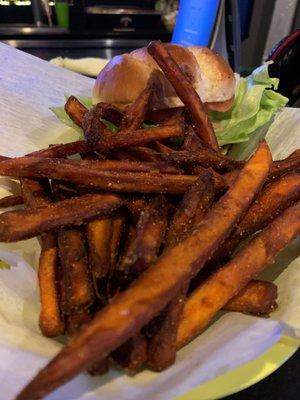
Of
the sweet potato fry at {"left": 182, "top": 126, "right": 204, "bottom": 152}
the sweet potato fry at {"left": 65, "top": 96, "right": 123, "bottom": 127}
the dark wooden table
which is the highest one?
the sweet potato fry at {"left": 182, "top": 126, "right": 204, "bottom": 152}

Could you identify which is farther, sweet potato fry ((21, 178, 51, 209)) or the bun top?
the bun top

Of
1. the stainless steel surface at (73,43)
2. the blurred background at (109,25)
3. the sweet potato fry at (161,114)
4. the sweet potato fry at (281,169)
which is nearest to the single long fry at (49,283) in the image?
the sweet potato fry at (281,169)

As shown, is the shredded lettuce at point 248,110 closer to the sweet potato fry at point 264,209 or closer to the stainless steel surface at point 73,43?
the sweet potato fry at point 264,209

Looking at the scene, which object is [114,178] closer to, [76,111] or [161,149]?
[161,149]

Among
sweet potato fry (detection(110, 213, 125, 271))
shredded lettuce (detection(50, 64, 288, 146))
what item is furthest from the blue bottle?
sweet potato fry (detection(110, 213, 125, 271))

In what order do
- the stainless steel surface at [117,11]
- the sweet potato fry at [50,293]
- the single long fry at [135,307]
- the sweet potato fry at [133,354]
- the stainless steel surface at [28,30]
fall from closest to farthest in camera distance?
the single long fry at [135,307] → the sweet potato fry at [133,354] → the sweet potato fry at [50,293] → the stainless steel surface at [28,30] → the stainless steel surface at [117,11]

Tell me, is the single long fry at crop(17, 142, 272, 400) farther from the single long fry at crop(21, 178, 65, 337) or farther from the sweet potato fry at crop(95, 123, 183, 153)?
the sweet potato fry at crop(95, 123, 183, 153)

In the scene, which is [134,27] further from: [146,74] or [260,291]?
[260,291]
